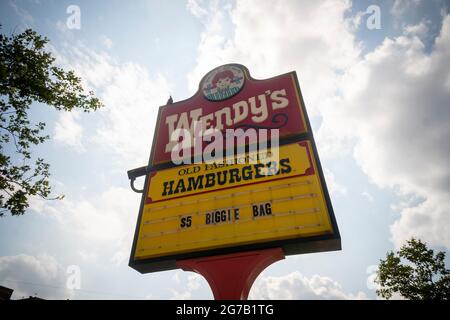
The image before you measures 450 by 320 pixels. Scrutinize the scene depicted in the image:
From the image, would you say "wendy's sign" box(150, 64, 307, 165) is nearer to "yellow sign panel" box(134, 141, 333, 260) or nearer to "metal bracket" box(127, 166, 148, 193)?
"metal bracket" box(127, 166, 148, 193)

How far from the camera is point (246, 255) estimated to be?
5.05 metres

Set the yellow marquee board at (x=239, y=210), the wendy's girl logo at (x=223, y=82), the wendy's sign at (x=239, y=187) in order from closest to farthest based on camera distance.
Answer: the yellow marquee board at (x=239, y=210), the wendy's sign at (x=239, y=187), the wendy's girl logo at (x=223, y=82)

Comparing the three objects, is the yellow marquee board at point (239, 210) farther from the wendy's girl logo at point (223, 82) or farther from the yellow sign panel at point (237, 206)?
the wendy's girl logo at point (223, 82)

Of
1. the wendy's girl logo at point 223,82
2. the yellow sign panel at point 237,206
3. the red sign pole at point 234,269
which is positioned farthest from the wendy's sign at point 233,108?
the red sign pole at point 234,269

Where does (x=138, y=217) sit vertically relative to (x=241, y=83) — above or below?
below

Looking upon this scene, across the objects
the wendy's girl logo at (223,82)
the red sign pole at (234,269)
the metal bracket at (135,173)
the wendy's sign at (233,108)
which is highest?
the wendy's girl logo at (223,82)

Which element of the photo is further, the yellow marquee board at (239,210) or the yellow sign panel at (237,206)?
the yellow sign panel at (237,206)

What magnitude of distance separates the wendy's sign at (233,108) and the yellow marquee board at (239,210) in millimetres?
1022

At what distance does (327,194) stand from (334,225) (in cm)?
68

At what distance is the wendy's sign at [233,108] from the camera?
7.13m

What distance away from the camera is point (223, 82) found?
8766 millimetres

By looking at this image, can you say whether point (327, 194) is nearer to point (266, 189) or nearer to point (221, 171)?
point (266, 189)

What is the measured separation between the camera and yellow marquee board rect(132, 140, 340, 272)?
4.98 metres
